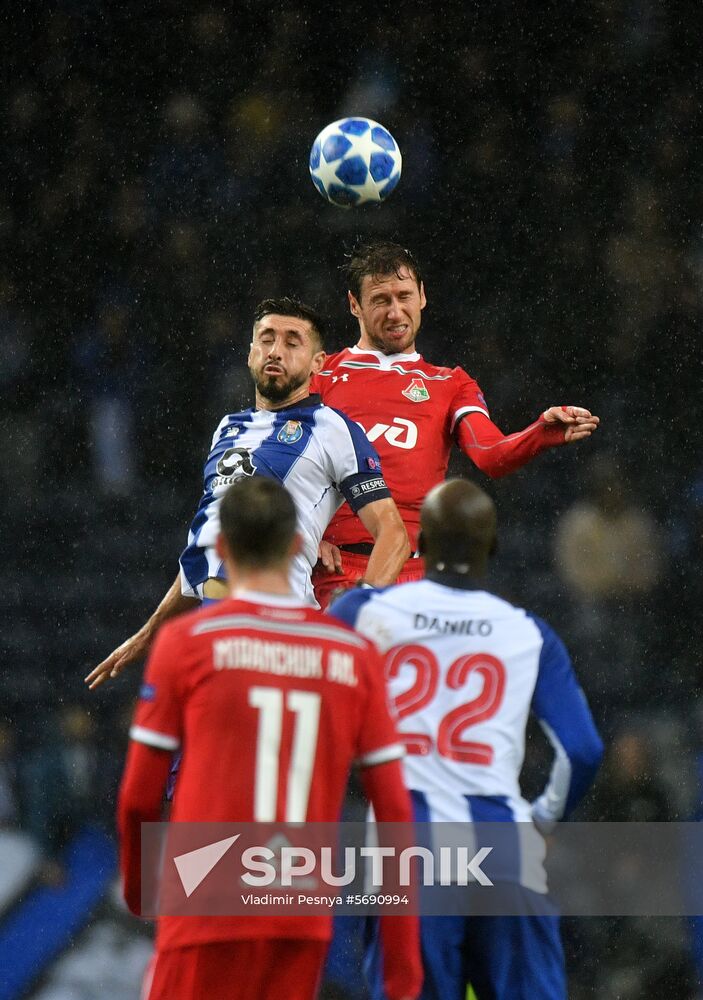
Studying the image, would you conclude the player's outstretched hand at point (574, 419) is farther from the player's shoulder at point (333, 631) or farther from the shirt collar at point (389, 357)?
→ the player's shoulder at point (333, 631)

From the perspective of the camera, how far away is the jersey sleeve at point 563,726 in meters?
2.87

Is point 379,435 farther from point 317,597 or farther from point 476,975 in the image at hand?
point 476,975

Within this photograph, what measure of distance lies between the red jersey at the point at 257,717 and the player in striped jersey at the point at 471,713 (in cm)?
33

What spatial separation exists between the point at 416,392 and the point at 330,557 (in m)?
0.72

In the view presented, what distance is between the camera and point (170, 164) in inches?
328

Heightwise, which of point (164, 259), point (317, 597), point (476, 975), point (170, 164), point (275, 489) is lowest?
point (476, 975)

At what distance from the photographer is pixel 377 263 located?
199 inches

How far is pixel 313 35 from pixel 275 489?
6.58 m

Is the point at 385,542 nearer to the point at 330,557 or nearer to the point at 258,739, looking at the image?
the point at 330,557

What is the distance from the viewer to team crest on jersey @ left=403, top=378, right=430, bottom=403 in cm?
495

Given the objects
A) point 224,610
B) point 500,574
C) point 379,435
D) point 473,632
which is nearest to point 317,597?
point 379,435

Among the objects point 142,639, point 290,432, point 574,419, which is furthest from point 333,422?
point 142,639

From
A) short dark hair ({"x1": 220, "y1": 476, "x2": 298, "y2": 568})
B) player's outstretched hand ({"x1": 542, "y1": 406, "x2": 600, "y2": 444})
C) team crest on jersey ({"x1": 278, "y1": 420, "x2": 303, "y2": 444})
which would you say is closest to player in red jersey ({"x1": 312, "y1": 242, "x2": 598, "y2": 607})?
player's outstretched hand ({"x1": 542, "y1": 406, "x2": 600, "y2": 444})

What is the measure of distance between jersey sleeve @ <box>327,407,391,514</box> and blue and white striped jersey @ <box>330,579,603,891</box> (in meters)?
1.51
